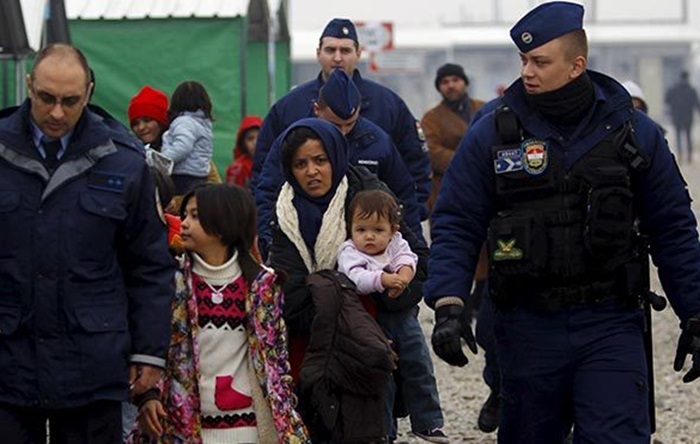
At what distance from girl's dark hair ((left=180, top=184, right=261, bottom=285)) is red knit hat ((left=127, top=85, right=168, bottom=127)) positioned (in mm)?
4196

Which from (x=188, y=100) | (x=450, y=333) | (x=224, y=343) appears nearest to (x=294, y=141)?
(x=224, y=343)

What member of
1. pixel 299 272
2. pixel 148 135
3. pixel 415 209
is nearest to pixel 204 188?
pixel 299 272

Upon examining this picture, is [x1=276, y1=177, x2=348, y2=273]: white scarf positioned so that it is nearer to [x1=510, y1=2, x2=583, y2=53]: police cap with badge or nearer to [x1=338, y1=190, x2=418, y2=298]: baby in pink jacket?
[x1=338, y1=190, x2=418, y2=298]: baby in pink jacket

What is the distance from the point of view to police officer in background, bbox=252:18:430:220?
938cm

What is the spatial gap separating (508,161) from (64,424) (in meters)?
1.71

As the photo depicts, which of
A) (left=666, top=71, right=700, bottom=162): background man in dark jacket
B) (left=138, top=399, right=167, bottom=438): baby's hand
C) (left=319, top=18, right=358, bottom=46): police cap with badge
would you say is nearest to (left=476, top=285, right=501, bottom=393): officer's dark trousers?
(left=319, top=18, right=358, bottom=46): police cap with badge

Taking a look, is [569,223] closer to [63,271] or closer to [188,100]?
[63,271]

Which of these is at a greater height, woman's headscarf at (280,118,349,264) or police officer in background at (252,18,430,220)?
police officer in background at (252,18,430,220)

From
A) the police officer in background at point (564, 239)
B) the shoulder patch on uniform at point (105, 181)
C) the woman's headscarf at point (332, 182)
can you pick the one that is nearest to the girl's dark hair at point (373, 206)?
the woman's headscarf at point (332, 182)

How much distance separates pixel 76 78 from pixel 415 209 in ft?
10.1

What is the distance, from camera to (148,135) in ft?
35.3

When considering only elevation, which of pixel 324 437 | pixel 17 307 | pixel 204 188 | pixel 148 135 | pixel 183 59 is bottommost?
pixel 324 437

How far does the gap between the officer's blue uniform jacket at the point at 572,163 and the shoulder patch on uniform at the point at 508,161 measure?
0.06 m

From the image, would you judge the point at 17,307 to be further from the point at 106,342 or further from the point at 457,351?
the point at 457,351
